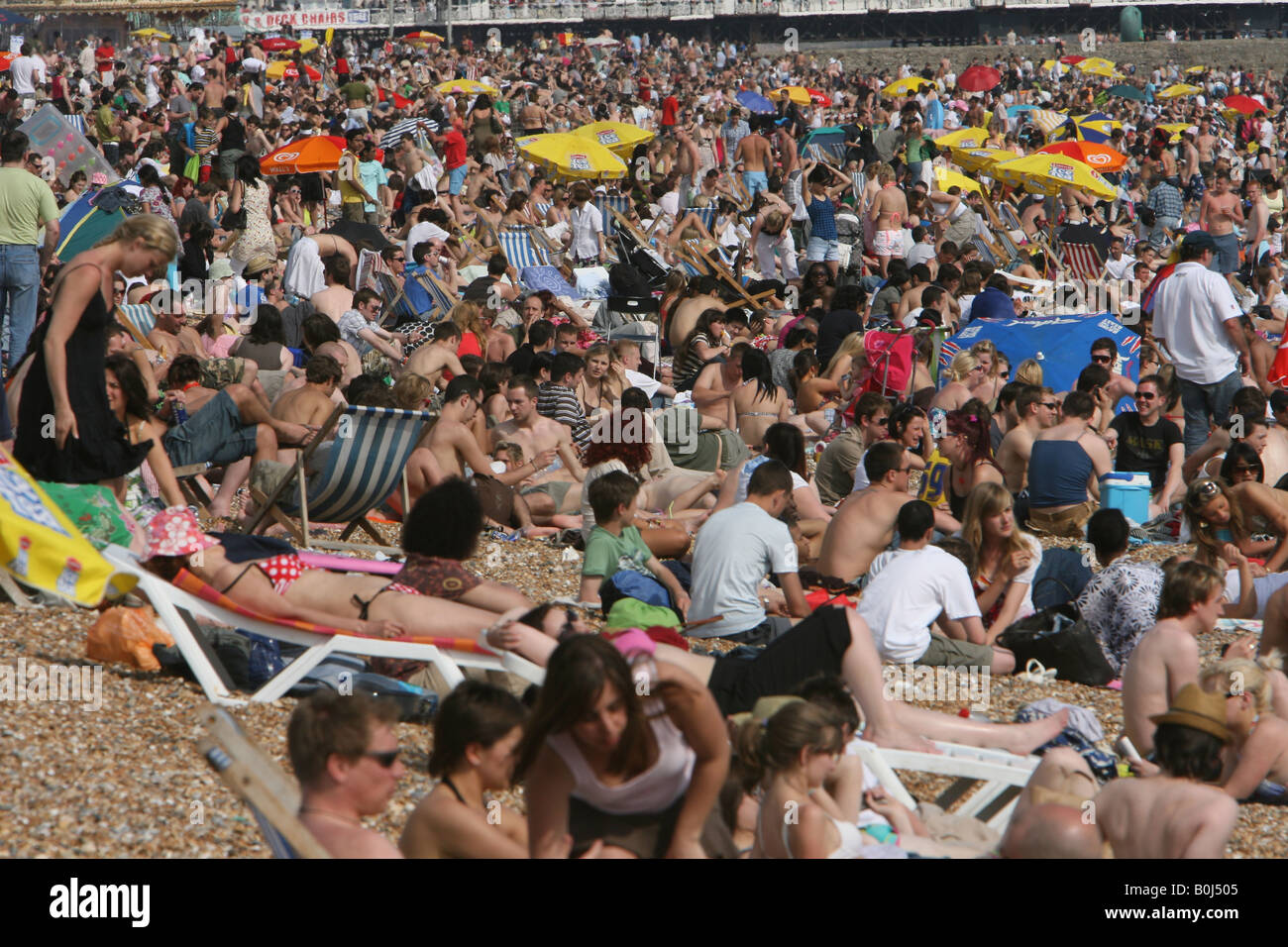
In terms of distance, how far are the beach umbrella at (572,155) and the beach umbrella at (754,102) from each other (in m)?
7.50

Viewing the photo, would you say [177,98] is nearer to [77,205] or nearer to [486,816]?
[77,205]

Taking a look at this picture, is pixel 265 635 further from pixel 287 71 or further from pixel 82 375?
pixel 287 71

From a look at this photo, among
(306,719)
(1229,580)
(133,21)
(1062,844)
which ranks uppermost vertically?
(133,21)

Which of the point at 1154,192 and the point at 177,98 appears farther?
the point at 177,98

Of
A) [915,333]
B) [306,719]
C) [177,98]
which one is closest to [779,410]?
[915,333]

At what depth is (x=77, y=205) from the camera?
10562mm

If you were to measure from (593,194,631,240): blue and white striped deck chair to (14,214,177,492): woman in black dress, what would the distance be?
1005 cm

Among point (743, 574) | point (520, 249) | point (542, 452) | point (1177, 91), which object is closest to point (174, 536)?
point (743, 574)

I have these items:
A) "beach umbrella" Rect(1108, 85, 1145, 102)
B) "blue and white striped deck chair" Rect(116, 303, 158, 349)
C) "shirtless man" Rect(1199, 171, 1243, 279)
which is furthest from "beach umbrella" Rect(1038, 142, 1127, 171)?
"beach umbrella" Rect(1108, 85, 1145, 102)

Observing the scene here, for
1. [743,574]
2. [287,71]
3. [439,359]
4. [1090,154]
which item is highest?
[287,71]

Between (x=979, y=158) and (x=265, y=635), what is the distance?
1499 centimetres

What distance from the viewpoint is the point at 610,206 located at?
1517cm

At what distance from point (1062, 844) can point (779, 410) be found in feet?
19.3

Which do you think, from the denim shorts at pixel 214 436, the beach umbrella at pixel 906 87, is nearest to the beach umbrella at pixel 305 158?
the denim shorts at pixel 214 436
